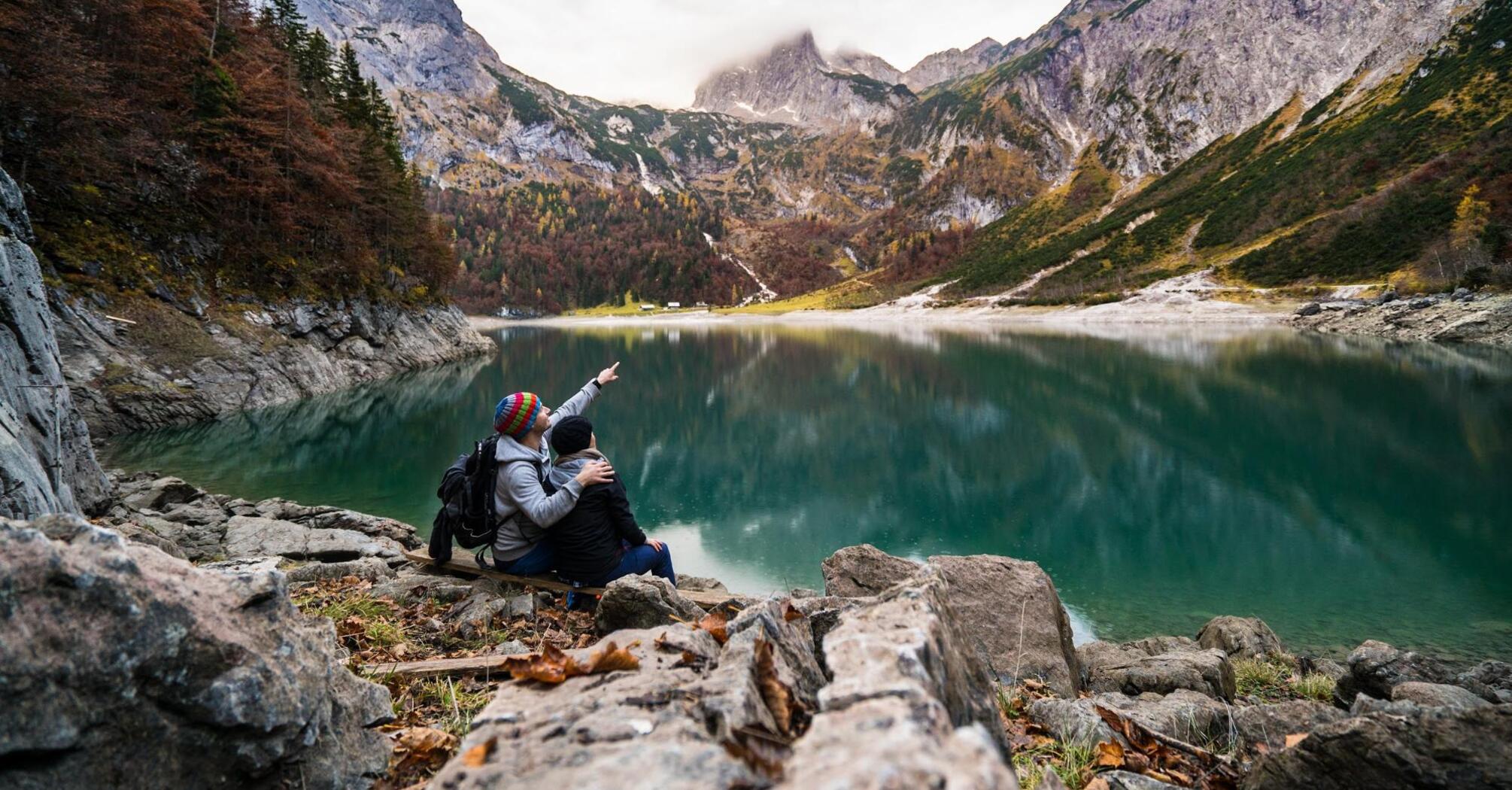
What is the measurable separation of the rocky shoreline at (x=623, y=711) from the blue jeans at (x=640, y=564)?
127cm

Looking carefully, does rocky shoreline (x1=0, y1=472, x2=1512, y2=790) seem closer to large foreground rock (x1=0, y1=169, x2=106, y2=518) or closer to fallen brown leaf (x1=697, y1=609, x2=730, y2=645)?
fallen brown leaf (x1=697, y1=609, x2=730, y2=645)

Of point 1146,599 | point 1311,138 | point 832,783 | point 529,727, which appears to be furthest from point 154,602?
point 1311,138

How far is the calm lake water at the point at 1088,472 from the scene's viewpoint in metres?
10.6

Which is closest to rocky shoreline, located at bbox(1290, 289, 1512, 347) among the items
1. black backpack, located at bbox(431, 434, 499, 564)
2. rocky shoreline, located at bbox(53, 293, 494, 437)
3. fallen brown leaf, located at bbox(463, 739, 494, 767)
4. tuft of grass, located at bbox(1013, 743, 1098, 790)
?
tuft of grass, located at bbox(1013, 743, 1098, 790)

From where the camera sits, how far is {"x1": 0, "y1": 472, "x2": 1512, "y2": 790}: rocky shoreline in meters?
1.57

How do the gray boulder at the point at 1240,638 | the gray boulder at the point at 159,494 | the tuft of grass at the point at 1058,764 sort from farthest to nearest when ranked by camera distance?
the gray boulder at the point at 159,494 → the gray boulder at the point at 1240,638 → the tuft of grass at the point at 1058,764

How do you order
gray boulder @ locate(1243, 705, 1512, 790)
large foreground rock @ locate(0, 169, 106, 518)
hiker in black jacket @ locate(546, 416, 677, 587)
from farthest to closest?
1. hiker in black jacket @ locate(546, 416, 677, 587)
2. large foreground rock @ locate(0, 169, 106, 518)
3. gray boulder @ locate(1243, 705, 1512, 790)

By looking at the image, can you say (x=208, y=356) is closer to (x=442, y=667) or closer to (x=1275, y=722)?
(x=442, y=667)

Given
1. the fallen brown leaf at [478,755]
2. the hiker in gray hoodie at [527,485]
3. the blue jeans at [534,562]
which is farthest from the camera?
the blue jeans at [534,562]

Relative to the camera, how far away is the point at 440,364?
44.4 metres

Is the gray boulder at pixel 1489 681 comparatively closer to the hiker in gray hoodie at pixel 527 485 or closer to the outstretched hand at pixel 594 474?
the outstretched hand at pixel 594 474

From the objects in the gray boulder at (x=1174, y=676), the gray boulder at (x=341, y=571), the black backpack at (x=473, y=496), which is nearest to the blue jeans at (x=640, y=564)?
the black backpack at (x=473, y=496)

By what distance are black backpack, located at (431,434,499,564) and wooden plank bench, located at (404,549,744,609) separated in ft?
1.49

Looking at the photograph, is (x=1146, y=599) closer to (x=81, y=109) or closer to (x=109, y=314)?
(x=109, y=314)
